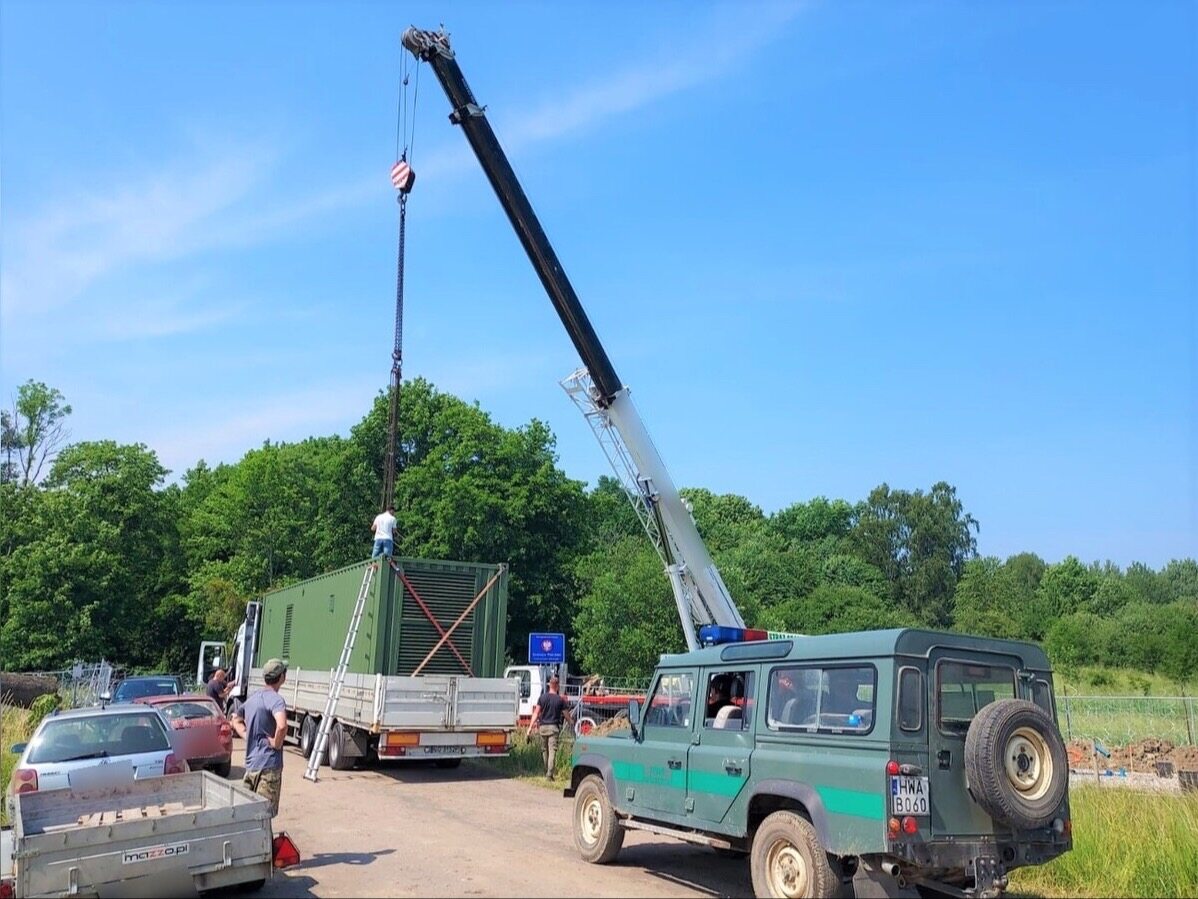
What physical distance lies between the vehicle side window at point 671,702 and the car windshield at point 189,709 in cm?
843

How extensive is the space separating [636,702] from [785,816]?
8.75 ft

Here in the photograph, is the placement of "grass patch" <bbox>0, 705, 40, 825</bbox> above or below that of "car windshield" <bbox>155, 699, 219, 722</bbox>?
below

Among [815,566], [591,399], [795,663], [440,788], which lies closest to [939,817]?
[795,663]

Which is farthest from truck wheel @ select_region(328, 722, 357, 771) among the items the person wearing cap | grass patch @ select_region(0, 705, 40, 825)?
the person wearing cap

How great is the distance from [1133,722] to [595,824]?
2132 cm

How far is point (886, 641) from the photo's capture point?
700 centimetres

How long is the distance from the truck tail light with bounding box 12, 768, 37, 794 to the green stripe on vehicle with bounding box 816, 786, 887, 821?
7.39m

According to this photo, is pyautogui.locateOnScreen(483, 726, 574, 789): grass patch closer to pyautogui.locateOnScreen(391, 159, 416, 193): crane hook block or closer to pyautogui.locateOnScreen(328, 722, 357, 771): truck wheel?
pyautogui.locateOnScreen(328, 722, 357, 771): truck wheel

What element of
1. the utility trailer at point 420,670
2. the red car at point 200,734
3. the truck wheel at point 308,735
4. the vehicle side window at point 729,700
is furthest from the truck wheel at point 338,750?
the vehicle side window at point 729,700

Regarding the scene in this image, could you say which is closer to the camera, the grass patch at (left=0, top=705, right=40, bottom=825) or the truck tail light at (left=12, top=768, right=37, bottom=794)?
the truck tail light at (left=12, top=768, right=37, bottom=794)

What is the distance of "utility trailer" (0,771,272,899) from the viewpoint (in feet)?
21.9

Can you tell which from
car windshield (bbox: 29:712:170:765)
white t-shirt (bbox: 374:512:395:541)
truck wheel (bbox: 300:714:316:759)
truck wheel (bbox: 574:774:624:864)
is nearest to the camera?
truck wheel (bbox: 574:774:624:864)

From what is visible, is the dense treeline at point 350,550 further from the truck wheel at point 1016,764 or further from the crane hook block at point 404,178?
the truck wheel at point 1016,764

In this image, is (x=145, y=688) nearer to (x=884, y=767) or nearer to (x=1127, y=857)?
(x=884, y=767)
